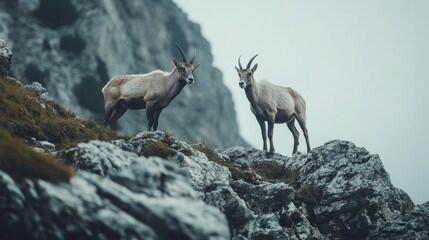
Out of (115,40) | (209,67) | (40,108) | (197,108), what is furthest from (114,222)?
(209,67)

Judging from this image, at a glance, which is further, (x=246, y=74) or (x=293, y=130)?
(x=293, y=130)

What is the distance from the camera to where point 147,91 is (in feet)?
68.2

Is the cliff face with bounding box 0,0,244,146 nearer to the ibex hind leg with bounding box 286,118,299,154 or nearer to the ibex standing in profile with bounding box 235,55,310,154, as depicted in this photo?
the ibex hind leg with bounding box 286,118,299,154

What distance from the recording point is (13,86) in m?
16.5

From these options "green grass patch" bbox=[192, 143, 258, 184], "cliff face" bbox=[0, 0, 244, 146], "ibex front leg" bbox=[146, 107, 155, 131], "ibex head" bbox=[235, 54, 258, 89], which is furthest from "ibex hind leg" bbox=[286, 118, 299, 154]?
"cliff face" bbox=[0, 0, 244, 146]

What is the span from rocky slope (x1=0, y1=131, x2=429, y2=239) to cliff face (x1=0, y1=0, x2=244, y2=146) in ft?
75.3

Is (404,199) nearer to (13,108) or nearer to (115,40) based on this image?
(13,108)

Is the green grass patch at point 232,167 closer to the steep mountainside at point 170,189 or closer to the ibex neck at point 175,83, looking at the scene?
the steep mountainside at point 170,189

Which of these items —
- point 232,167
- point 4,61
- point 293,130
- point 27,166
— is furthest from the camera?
point 293,130

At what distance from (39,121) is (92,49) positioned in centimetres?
4329

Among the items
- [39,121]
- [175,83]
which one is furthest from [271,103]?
[39,121]

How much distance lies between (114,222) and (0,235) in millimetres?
1414

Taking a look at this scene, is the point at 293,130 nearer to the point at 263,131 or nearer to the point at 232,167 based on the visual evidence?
the point at 263,131

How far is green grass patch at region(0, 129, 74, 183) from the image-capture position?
762cm
